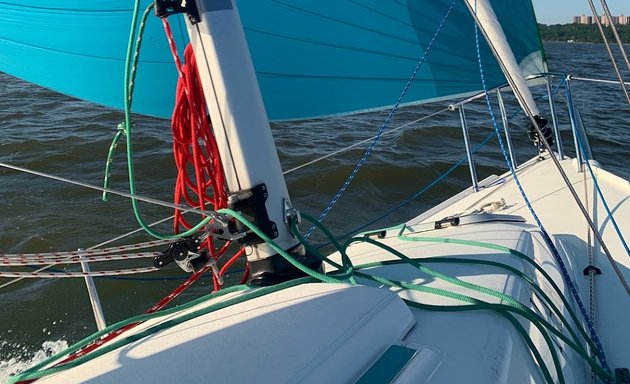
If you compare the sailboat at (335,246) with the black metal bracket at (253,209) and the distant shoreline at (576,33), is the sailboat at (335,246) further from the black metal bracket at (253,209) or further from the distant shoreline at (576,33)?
the distant shoreline at (576,33)

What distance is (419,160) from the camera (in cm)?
506

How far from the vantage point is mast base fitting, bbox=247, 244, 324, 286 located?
1186mm

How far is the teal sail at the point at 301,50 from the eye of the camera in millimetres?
1936

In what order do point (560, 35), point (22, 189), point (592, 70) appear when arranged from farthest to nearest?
1. point (560, 35)
2. point (592, 70)
3. point (22, 189)

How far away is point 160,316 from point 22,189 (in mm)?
3355

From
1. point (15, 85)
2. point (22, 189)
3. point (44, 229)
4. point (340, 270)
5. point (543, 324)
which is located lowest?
point (543, 324)

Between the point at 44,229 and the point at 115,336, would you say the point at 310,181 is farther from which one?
A: the point at 115,336

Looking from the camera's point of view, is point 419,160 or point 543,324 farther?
point 419,160

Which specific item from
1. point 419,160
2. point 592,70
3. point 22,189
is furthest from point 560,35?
point 22,189

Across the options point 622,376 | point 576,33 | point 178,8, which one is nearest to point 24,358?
point 178,8

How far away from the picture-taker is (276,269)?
1187 mm

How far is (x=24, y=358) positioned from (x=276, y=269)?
1839 mm

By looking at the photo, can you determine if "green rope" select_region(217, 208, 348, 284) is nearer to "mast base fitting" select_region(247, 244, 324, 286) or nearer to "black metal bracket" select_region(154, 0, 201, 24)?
"mast base fitting" select_region(247, 244, 324, 286)

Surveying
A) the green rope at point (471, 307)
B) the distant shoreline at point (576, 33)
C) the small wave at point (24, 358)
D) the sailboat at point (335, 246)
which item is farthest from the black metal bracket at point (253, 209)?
the distant shoreline at point (576, 33)
